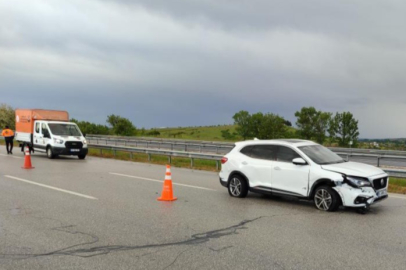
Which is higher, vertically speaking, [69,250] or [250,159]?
[250,159]

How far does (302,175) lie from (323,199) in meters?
0.72

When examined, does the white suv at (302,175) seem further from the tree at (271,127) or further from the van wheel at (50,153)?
the tree at (271,127)

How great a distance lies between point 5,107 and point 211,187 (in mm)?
84866

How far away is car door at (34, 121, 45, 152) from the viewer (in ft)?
75.3

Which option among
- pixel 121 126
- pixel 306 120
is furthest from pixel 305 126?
pixel 121 126

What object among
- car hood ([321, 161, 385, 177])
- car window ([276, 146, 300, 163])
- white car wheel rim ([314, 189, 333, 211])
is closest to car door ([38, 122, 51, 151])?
car window ([276, 146, 300, 163])

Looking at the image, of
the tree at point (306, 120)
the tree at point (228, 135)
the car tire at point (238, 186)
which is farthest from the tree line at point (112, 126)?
the car tire at point (238, 186)

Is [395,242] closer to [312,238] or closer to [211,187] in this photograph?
[312,238]

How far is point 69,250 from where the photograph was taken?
551 cm

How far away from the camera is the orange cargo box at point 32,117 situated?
23844 millimetres

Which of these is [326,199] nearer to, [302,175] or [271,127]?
[302,175]

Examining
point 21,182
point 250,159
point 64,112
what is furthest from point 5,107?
point 250,159

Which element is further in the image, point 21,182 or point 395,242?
point 21,182

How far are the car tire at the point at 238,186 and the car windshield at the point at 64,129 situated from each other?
15.6 meters
